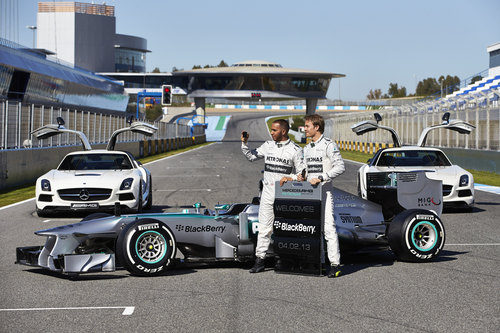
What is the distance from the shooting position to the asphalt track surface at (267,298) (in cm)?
536

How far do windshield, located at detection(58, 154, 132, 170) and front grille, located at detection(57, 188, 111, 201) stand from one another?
1.24 metres

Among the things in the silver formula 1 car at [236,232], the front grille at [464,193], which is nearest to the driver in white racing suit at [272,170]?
the silver formula 1 car at [236,232]

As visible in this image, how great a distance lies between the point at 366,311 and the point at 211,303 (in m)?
1.31

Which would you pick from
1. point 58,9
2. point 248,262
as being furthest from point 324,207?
point 58,9

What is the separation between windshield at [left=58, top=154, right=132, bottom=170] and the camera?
45.3 ft

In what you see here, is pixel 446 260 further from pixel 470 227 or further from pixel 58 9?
pixel 58 9

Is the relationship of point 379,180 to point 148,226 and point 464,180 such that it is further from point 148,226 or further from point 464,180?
point 464,180

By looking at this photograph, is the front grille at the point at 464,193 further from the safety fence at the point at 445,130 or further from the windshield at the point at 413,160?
the safety fence at the point at 445,130

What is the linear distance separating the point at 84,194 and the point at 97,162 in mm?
1676

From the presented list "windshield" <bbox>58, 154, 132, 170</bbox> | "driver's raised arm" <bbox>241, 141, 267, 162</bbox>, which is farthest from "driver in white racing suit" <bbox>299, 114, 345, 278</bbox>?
"windshield" <bbox>58, 154, 132, 170</bbox>

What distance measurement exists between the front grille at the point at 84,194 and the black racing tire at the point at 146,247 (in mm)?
5621

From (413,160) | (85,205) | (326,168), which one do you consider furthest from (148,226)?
(413,160)

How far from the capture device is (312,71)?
112000 mm

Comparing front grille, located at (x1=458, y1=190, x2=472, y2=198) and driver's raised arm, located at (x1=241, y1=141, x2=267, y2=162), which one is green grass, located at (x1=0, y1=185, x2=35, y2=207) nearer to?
driver's raised arm, located at (x1=241, y1=141, x2=267, y2=162)
